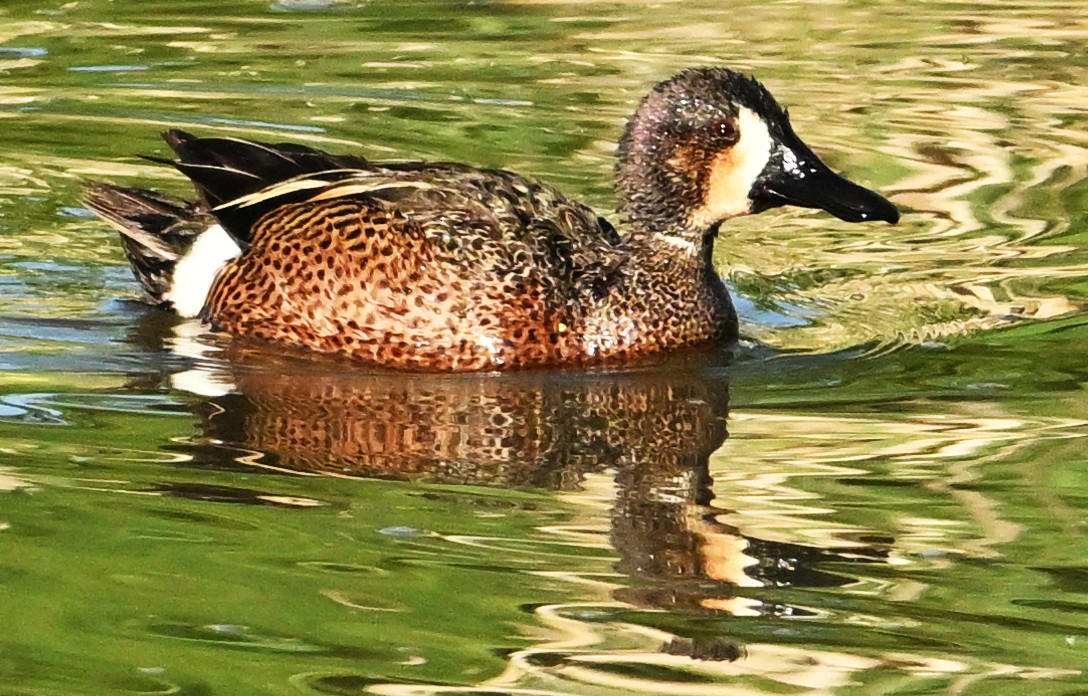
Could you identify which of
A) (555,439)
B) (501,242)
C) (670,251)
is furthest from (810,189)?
(555,439)

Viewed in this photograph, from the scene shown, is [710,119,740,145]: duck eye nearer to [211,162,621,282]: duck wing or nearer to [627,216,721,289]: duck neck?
[627,216,721,289]: duck neck

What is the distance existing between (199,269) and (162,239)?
0.27 metres

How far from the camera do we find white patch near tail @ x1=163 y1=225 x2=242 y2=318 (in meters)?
8.02

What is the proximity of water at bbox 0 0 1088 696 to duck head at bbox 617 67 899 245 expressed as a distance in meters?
0.50

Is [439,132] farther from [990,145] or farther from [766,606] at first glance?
[766,606]

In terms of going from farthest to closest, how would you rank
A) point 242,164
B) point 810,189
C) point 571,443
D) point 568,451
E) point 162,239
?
point 162,239 → point 242,164 → point 810,189 → point 571,443 → point 568,451

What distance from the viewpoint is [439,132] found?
1041 cm

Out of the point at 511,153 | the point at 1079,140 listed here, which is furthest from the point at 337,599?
the point at 1079,140

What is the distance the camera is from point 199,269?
8055 mm

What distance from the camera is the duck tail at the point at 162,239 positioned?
26.5ft

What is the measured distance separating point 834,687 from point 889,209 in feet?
10.6

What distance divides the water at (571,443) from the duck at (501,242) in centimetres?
15

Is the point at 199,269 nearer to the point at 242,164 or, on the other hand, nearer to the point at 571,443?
the point at 242,164

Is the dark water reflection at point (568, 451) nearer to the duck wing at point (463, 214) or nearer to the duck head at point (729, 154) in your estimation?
the duck wing at point (463, 214)
